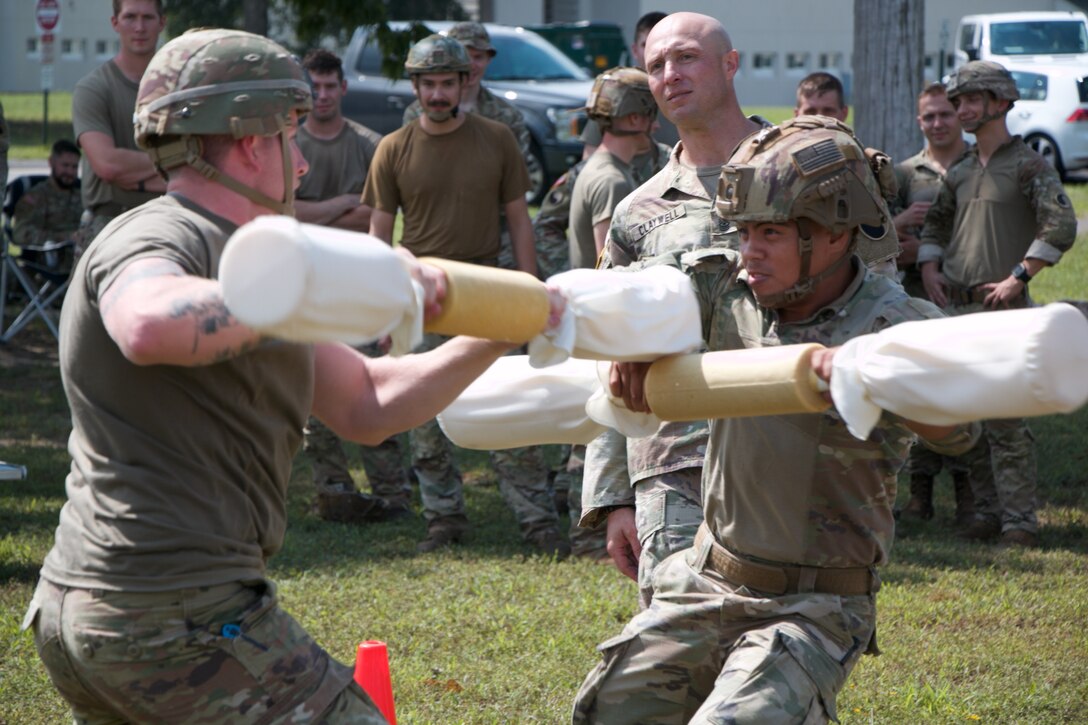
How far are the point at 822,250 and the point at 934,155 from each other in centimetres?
621

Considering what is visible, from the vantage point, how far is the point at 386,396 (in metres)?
3.59

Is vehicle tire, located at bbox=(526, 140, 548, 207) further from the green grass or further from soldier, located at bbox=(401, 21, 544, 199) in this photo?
the green grass

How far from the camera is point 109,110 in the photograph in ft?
27.0

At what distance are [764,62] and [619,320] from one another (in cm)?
4698

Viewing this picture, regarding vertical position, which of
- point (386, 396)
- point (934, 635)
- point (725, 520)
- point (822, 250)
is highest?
point (822, 250)

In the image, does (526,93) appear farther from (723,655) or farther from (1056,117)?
(723,655)

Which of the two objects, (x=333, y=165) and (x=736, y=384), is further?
(x=333, y=165)

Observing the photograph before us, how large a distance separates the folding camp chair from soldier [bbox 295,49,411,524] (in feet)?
14.9

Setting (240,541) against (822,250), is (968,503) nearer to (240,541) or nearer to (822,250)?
(822,250)

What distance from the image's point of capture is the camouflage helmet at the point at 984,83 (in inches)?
341

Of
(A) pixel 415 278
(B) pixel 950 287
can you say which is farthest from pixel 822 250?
(B) pixel 950 287

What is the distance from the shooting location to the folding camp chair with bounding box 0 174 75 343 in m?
13.1

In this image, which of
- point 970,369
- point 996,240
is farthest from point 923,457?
point 970,369

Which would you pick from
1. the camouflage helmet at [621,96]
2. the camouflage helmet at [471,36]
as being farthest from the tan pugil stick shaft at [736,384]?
the camouflage helmet at [471,36]
